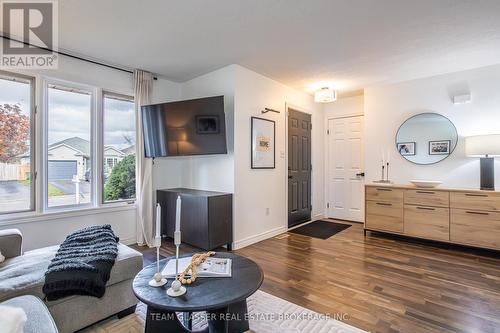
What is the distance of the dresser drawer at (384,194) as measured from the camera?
3.75m

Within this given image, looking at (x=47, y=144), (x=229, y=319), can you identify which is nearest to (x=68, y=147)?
(x=47, y=144)

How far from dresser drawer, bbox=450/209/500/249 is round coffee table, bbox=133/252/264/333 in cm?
312

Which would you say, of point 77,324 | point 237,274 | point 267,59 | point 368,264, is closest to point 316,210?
point 368,264

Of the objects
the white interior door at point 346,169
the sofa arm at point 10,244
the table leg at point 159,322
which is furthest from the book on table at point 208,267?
the white interior door at point 346,169

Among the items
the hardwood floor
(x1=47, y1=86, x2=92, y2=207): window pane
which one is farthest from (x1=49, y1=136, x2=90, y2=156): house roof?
the hardwood floor

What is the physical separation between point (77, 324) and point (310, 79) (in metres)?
3.99

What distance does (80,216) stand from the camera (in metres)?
3.21

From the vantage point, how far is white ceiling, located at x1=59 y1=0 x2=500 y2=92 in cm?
216

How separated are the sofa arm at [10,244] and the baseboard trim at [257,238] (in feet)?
7.21

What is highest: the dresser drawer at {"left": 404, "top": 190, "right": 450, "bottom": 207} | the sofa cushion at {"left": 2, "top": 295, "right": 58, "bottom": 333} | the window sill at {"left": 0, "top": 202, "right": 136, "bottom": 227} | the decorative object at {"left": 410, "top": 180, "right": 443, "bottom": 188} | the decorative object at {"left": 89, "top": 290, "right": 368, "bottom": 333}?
the decorative object at {"left": 410, "top": 180, "right": 443, "bottom": 188}

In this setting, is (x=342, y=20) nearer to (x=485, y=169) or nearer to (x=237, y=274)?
(x=237, y=274)

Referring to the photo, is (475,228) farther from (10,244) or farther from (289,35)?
(10,244)

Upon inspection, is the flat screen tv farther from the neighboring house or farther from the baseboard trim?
the baseboard trim

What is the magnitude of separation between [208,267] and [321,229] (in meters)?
3.25
